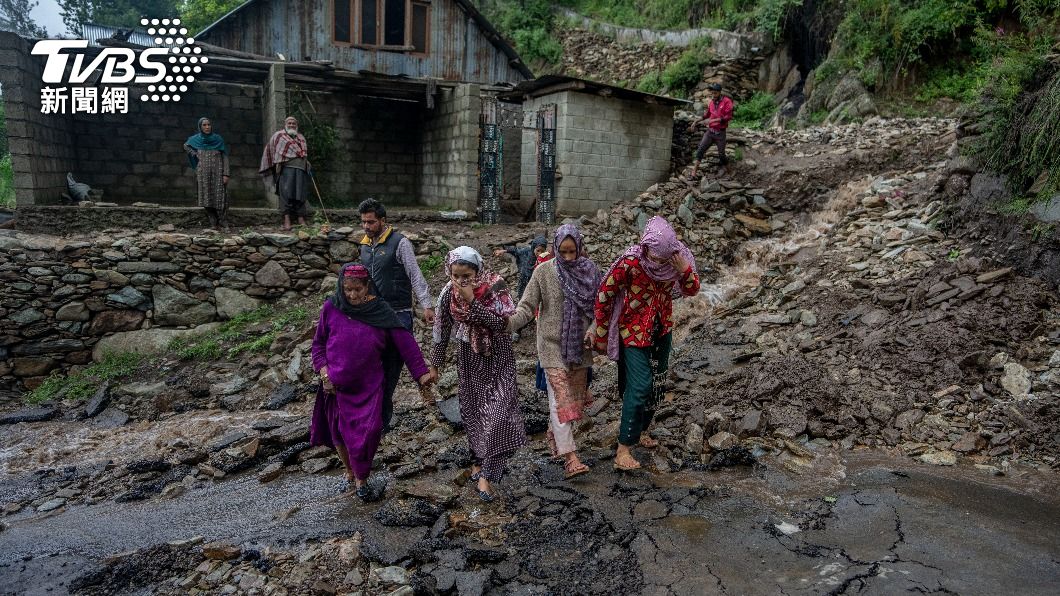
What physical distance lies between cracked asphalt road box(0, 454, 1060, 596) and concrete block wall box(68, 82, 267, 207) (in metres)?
10.0

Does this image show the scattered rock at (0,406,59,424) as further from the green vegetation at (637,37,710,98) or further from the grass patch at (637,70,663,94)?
the grass patch at (637,70,663,94)

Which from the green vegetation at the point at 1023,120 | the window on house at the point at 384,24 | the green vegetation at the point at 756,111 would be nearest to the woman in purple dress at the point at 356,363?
the green vegetation at the point at 1023,120

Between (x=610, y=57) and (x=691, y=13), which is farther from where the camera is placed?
(x=610, y=57)

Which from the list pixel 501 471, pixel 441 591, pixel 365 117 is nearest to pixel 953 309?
pixel 501 471

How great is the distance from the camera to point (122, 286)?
929cm

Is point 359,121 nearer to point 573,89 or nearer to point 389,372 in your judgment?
point 573,89

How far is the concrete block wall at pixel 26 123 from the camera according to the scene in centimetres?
975

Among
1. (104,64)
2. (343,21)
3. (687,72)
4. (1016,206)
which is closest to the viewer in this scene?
(1016,206)

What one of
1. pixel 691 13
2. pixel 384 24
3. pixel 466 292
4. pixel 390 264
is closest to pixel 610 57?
pixel 691 13

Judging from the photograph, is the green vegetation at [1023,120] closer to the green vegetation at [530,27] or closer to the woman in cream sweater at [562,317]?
the woman in cream sweater at [562,317]

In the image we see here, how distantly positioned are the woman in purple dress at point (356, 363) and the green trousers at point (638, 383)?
4.19 ft

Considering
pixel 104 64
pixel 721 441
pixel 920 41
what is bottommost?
pixel 721 441

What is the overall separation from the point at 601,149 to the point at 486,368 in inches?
348

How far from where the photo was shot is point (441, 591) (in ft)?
10.7
